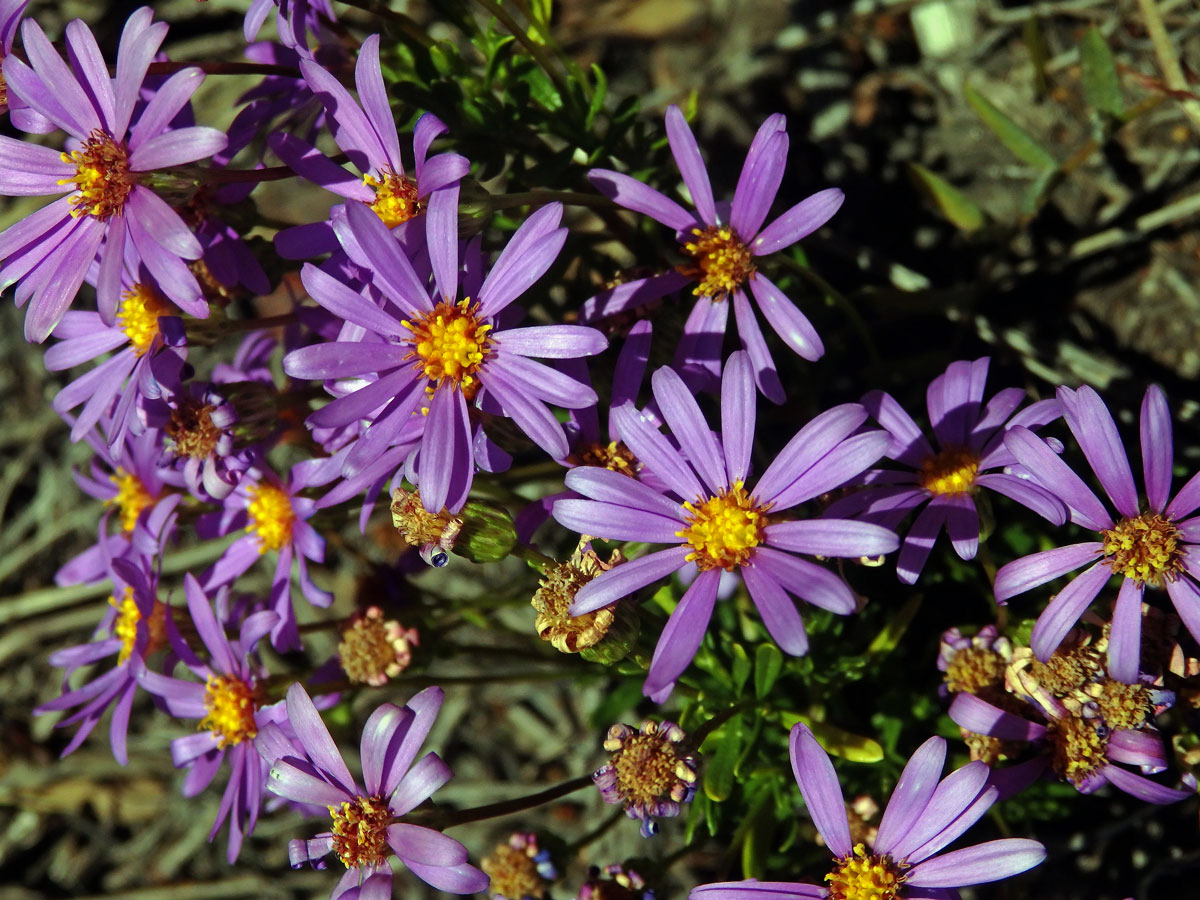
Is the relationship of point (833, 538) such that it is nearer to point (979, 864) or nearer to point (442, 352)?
point (979, 864)

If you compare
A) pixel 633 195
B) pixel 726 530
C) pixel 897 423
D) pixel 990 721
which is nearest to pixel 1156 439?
pixel 897 423

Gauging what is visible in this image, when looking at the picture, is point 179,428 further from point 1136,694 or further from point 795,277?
Result: point 1136,694

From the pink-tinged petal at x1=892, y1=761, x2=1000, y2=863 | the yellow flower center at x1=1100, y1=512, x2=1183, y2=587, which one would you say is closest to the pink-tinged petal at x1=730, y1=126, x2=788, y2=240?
the yellow flower center at x1=1100, y1=512, x2=1183, y2=587

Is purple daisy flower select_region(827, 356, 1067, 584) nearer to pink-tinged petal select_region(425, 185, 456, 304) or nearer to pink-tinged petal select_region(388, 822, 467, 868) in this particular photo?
pink-tinged petal select_region(425, 185, 456, 304)

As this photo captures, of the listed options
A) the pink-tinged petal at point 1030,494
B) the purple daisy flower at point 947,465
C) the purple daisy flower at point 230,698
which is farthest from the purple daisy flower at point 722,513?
the purple daisy flower at point 230,698

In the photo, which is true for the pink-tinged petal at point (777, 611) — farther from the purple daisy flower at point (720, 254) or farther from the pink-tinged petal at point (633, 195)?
the pink-tinged petal at point (633, 195)
